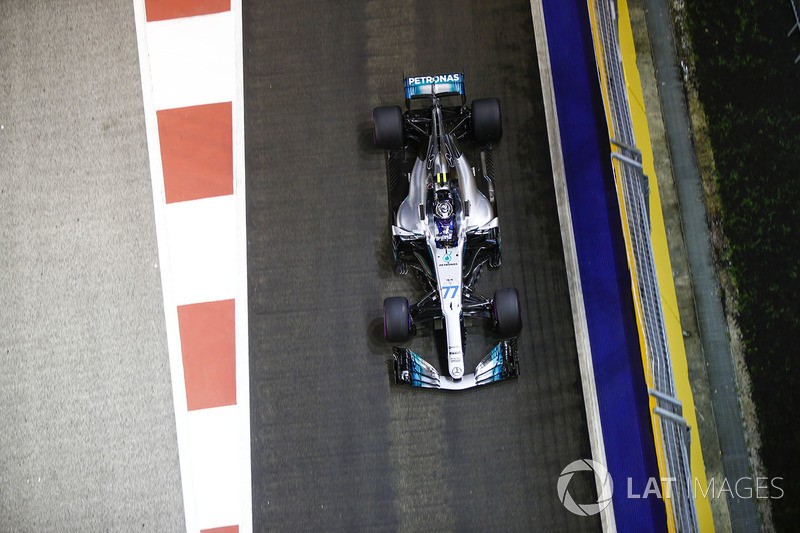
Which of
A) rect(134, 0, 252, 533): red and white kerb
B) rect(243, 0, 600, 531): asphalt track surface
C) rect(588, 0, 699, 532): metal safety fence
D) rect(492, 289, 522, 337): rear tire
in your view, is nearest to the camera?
rect(588, 0, 699, 532): metal safety fence

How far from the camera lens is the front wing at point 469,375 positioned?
17.0 ft

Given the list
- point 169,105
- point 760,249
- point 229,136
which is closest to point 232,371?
point 229,136

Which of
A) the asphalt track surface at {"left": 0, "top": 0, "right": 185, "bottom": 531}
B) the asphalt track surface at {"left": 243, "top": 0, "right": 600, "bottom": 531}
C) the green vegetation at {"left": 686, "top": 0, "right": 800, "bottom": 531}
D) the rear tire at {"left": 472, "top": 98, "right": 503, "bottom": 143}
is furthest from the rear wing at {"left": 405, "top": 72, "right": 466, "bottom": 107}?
the asphalt track surface at {"left": 0, "top": 0, "right": 185, "bottom": 531}

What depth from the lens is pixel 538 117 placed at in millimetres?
5707

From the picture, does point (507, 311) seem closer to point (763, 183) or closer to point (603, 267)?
point (603, 267)

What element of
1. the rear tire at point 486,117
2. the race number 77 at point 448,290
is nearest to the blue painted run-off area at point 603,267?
the rear tire at point 486,117

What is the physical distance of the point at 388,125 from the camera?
5406mm

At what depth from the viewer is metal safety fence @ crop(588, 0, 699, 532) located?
16.1 ft

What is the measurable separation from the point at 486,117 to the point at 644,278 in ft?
5.63

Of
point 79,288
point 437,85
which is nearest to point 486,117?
point 437,85

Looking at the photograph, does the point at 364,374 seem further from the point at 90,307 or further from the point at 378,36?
the point at 378,36

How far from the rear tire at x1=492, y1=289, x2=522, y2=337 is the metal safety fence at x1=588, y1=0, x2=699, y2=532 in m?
0.88

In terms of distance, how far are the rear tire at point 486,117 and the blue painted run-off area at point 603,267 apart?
2.03 ft

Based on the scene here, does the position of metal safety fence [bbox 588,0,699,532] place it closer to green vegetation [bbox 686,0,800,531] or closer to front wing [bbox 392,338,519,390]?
green vegetation [bbox 686,0,800,531]
